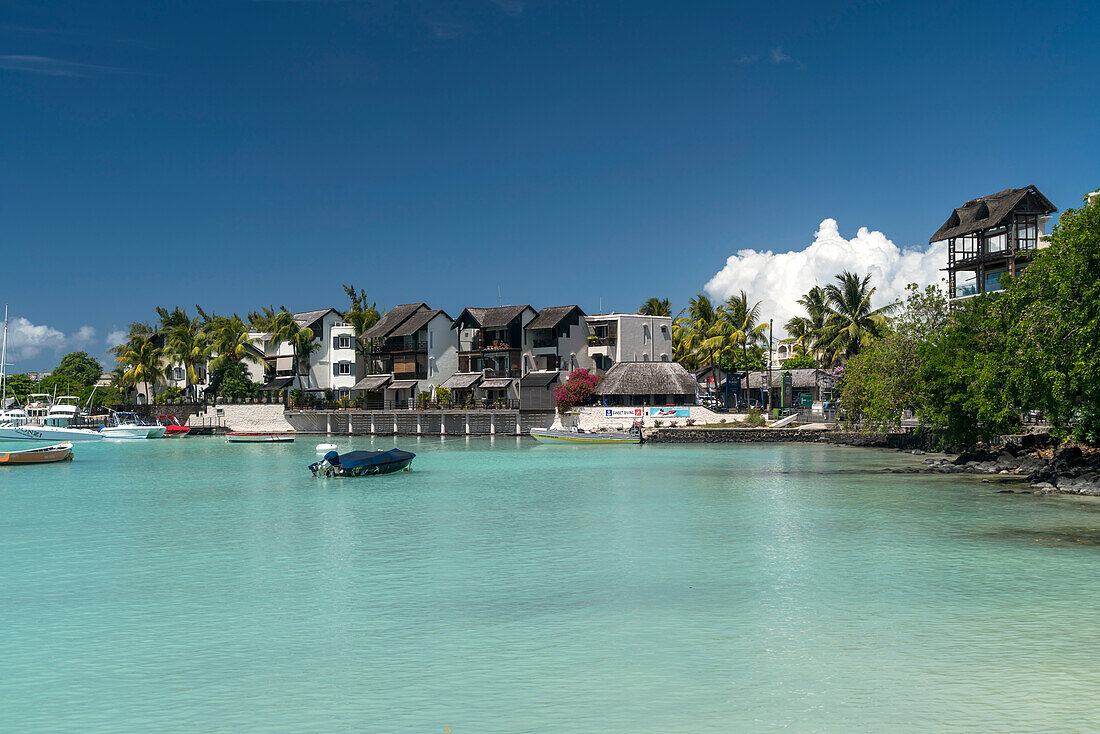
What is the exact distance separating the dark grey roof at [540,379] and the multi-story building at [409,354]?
38.1 ft

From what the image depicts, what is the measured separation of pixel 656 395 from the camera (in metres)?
74.6

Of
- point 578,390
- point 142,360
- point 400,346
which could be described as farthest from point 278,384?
point 578,390

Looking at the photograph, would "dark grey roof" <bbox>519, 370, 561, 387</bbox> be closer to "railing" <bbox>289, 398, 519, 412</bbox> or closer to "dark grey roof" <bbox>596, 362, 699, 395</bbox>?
"railing" <bbox>289, 398, 519, 412</bbox>

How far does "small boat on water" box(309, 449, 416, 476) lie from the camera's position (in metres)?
42.0

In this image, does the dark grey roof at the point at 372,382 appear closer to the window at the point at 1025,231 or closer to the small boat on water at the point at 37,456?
the small boat on water at the point at 37,456

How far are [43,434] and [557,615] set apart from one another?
267 feet

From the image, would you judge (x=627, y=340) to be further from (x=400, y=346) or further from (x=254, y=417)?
(x=254, y=417)

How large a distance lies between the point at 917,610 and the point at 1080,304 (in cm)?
1813

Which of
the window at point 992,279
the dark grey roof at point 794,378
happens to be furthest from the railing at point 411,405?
the window at point 992,279

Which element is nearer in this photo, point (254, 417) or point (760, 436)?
point (760, 436)

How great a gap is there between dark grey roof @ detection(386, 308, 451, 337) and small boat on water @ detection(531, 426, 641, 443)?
71.0 ft

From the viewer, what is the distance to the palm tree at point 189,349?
341 ft

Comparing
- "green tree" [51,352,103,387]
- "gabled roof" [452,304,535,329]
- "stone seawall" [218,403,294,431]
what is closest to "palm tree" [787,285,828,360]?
"gabled roof" [452,304,535,329]

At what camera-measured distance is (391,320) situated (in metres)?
94.1
